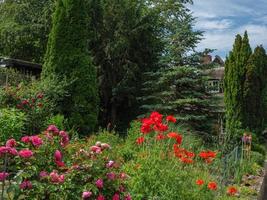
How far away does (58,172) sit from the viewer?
377 centimetres

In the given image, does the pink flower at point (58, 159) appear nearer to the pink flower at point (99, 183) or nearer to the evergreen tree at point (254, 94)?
the pink flower at point (99, 183)

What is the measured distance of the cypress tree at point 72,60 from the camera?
12.6m

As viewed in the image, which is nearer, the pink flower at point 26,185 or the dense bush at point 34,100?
the pink flower at point 26,185

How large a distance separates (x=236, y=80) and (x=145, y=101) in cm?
338

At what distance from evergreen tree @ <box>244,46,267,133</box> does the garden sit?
0.03m

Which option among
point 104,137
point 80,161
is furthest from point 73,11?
point 80,161

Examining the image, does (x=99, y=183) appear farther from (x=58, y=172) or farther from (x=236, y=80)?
(x=236, y=80)

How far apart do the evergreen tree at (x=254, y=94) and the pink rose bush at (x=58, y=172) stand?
414 inches

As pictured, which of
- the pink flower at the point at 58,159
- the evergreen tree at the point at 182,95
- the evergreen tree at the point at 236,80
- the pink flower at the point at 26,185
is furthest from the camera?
the evergreen tree at the point at 182,95

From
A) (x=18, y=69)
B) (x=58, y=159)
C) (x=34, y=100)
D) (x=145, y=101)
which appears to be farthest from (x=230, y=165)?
(x=18, y=69)

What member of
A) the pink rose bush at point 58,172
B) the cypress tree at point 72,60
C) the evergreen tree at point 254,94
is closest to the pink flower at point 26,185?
the pink rose bush at point 58,172

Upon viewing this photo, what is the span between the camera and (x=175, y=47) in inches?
624

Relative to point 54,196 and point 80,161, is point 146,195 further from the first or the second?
point 54,196

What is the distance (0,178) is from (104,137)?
225 inches
